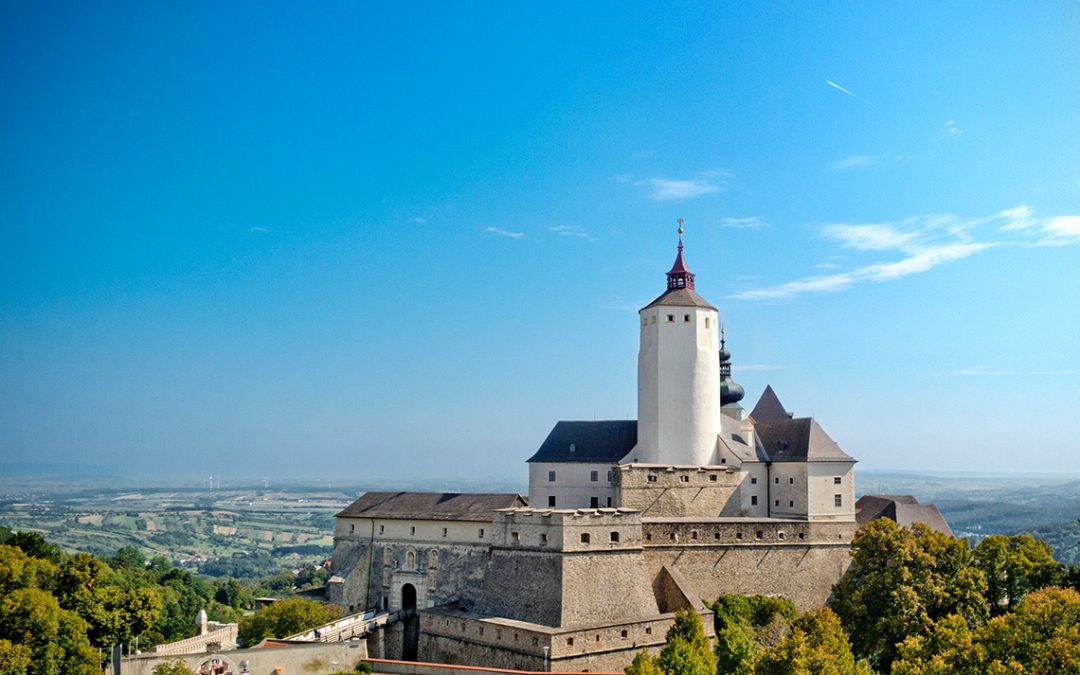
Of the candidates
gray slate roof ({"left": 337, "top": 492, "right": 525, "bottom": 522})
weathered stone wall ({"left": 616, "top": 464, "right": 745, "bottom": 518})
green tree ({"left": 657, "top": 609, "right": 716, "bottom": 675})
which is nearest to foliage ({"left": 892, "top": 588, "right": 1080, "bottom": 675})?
green tree ({"left": 657, "top": 609, "right": 716, "bottom": 675})

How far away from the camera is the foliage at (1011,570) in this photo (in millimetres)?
40719

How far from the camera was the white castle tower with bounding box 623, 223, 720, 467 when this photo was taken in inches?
1793

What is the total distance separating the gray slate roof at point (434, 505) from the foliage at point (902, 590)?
628 inches

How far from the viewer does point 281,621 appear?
42.2 m

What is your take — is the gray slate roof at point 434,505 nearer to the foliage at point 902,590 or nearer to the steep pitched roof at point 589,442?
the steep pitched roof at point 589,442

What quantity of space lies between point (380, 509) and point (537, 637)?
1724cm

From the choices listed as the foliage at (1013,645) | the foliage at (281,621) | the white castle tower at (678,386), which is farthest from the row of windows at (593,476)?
the foliage at (1013,645)

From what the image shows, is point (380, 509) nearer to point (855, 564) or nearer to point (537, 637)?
point (537, 637)

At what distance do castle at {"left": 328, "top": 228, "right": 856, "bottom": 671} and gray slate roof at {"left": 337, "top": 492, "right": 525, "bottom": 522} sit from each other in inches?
4.6

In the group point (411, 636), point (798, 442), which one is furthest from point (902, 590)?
point (411, 636)

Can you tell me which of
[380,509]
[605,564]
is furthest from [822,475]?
[380,509]

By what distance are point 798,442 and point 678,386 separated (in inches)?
256

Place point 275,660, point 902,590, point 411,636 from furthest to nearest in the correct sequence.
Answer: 1. point 411,636
2. point 902,590
3. point 275,660

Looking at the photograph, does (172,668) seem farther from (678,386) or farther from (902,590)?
(902,590)
